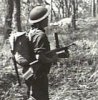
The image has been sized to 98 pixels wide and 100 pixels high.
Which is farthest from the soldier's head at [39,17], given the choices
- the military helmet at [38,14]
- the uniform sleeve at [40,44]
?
the uniform sleeve at [40,44]

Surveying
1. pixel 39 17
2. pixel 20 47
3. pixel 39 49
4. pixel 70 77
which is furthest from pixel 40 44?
pixel 70 77

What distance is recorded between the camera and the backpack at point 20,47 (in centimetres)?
446

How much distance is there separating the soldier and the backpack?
10cm

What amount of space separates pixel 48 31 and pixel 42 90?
9916 millimetres

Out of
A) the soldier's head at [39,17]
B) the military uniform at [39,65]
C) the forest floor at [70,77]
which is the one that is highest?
the soldier's head at [39,17]

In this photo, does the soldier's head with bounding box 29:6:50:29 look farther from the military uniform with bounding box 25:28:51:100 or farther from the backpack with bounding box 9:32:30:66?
the backpack with bounding box 9:32:30:66

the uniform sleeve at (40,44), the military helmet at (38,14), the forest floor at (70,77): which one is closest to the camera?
the uniform sleeve at (40,44)

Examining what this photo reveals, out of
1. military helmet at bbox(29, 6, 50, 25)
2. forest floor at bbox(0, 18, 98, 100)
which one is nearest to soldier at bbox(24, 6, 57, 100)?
military helmet at bbox(29, 6, 50, 25)

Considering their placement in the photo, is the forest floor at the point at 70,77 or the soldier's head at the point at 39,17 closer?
the soldier's head at the point at 39,17

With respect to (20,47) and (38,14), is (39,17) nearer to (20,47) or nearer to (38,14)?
(38,14)

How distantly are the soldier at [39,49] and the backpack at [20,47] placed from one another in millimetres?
99

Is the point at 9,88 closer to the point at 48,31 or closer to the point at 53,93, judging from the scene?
the point at 53,93

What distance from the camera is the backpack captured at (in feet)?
14.6

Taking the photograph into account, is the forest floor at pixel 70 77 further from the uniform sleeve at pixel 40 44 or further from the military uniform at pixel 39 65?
the uniform sleeve at pixel 40 44
